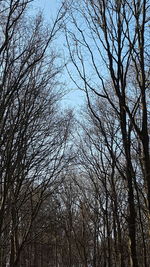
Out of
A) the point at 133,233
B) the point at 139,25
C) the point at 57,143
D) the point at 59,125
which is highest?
the point at 139,25

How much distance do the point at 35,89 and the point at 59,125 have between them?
3.53 meters

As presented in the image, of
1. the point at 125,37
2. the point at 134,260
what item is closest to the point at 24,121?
the point at 125,37

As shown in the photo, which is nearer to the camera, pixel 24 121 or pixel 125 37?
pixel 24 121

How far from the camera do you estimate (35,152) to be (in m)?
8.36

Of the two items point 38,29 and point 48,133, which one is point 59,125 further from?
point 38,29

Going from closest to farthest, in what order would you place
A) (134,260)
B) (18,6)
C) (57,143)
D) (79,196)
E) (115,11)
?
(18,6) < (134,260) < (115,11) < (57,143) < (79,196)

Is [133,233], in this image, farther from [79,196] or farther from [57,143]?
[79,196]

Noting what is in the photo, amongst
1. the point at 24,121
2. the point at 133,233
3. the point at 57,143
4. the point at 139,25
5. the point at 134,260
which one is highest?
the point at 139,25

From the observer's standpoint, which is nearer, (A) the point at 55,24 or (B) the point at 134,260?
(A) the point at 55,24

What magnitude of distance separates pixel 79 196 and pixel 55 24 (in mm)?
17611

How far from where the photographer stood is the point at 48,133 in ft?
30.3

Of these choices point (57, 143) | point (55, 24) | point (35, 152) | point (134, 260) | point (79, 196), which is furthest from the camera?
point (79, 196)

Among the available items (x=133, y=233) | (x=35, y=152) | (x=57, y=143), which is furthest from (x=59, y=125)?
(x=133, y=233)

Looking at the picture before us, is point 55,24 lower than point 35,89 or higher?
higher
